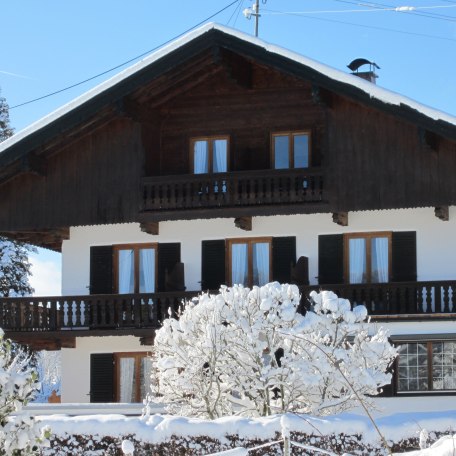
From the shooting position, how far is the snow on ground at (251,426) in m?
Answer: 16.7

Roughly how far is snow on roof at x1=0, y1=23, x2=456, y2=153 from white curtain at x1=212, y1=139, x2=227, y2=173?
2368mm

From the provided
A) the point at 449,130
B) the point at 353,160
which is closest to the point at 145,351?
the point at 353,160

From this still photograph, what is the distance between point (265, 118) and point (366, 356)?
7724 mm

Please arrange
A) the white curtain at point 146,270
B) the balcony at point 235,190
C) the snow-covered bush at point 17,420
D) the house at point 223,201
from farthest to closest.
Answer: the white curtain at point 146,270
the balcony at point 235,190
the house at point 223,201
the snow-covered bush at point 17,420

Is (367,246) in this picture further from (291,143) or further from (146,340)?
(146,340)

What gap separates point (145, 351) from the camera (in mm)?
27062

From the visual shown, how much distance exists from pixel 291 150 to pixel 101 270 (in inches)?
192

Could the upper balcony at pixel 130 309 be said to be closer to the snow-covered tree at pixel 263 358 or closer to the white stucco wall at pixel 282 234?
the white stucco wall at pixel 282 234

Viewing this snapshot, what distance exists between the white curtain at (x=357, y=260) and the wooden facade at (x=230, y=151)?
41.4 inches

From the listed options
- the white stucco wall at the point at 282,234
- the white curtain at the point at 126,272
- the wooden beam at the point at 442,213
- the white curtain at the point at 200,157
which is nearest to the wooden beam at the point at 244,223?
the white stucco wall at the point at 282,234

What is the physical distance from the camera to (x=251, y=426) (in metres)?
16.8

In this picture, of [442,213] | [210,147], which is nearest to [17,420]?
[442,213]

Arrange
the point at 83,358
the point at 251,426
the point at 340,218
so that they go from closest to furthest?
1. the point at 251,426
2. the point at 340,218
3. the point at 83,358

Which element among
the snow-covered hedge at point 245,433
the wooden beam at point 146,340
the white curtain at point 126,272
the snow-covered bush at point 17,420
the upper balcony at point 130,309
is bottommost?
the snow-covered hedge at point 245,433
